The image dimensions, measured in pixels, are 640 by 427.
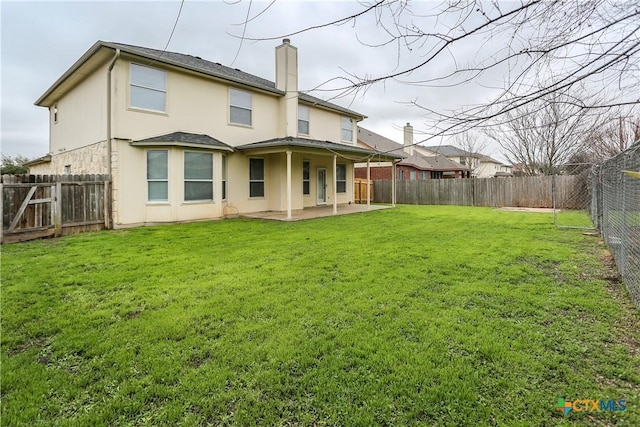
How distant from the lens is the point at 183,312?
3555 mm

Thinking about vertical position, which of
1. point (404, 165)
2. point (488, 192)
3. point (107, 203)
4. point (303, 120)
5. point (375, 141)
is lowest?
point (107, 203)

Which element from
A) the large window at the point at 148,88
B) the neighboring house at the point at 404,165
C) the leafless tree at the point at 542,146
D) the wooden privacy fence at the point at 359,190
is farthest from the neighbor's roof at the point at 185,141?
the leafless tree at the point at 542,146

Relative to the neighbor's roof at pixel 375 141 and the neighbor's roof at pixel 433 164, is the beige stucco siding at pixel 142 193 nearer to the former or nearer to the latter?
the neighbor's roof at pixel 375 141

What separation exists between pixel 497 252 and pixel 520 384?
4.62 meters

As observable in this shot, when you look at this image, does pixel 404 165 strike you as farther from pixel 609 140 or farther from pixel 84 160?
pixel 84 160

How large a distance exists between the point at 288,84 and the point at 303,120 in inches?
69.2

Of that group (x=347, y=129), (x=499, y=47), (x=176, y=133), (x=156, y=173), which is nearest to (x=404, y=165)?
(x=347, y=129)

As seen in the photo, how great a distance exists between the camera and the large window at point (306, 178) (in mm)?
14959

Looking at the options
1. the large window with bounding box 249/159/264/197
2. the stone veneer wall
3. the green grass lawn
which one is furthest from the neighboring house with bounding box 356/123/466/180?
the green grass lawn

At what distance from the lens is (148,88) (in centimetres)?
998

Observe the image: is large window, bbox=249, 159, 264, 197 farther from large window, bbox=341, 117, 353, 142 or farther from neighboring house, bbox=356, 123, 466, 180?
neighboring house, bbox=356, 123, 466, 180

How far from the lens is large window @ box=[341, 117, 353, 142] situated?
17.3 meters

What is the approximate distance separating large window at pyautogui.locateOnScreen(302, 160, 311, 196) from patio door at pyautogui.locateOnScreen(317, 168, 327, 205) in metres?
0.84

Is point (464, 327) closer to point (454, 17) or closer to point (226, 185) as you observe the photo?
point (454, 17)
